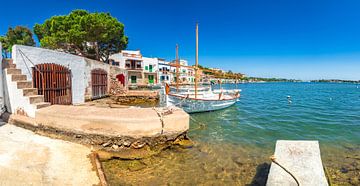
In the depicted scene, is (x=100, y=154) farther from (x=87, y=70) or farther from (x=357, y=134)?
(x=357, y=134)

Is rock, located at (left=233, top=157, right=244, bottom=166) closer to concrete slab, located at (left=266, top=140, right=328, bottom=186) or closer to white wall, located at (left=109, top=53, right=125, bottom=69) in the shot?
concrete slab, located at (left=266, top=140, right=328, bottom=186)

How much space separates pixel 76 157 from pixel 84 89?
884 centimetres

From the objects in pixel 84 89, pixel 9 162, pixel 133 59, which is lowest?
pixel 9 162

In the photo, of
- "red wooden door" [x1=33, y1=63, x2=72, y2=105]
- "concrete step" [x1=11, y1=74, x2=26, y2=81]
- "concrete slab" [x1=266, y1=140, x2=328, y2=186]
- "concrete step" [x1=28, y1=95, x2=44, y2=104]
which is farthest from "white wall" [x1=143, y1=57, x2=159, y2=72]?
"concrete slab" [x1=266, y1=140, x2=328, y2=186]

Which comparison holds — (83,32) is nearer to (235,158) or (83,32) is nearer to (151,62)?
(151,62)

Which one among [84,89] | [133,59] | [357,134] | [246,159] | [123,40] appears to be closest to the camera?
[246,159]

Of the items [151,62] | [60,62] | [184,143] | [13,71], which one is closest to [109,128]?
[184,143]

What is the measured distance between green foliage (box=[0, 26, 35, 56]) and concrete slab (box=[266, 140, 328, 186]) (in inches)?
1834

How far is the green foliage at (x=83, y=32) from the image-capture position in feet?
86.6

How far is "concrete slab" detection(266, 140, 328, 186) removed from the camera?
332 centimetres

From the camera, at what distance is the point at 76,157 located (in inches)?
193

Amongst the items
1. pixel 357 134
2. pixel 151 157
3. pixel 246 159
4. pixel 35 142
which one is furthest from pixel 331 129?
pixel 35 142

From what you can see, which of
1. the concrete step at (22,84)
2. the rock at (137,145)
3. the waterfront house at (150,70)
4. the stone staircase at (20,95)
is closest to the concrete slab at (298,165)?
the rock at (137,145)

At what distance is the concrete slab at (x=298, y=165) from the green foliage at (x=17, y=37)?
46575 millimetres
